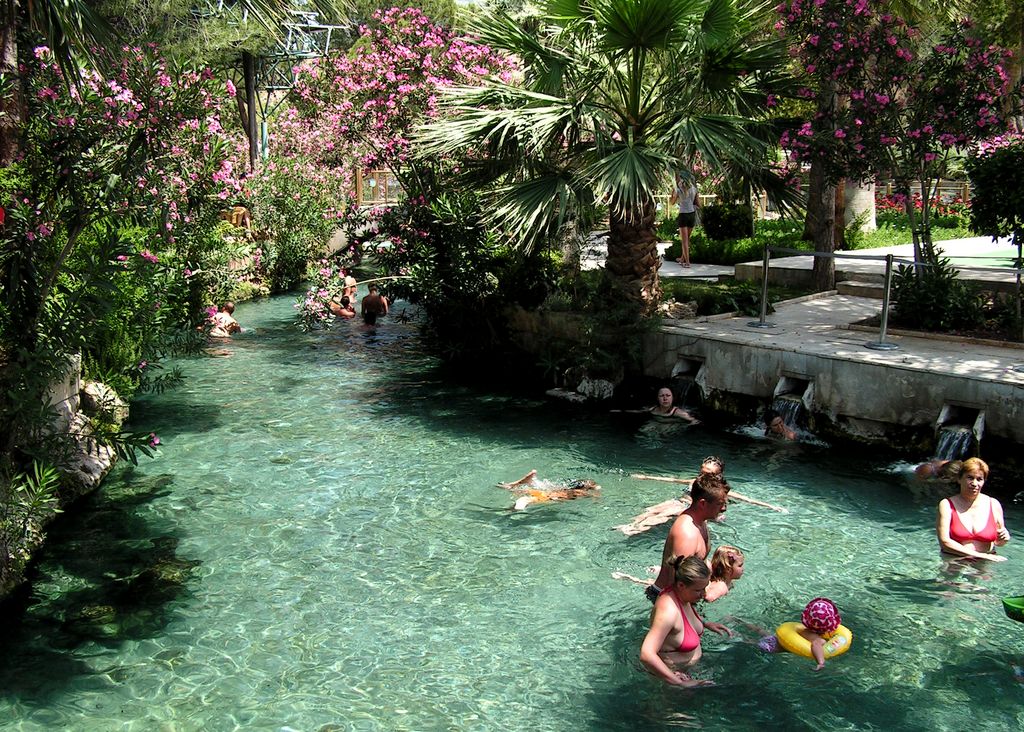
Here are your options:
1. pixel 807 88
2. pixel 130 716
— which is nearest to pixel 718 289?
pixel 807 88

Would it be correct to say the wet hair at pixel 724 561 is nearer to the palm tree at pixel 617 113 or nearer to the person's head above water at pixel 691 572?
the person's head above water at pixel 691 572

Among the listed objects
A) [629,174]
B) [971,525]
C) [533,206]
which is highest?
[629,174]

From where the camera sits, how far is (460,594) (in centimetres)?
789

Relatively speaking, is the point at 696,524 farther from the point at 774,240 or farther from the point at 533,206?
the point at 774,240

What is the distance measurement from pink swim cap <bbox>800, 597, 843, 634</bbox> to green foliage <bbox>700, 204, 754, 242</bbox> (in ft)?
50.0

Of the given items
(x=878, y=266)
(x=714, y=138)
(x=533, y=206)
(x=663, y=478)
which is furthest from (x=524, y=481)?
(x=878, y=266)

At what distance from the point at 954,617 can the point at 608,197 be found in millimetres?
6703

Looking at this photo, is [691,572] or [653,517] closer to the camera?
[691,572]

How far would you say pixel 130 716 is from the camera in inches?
246

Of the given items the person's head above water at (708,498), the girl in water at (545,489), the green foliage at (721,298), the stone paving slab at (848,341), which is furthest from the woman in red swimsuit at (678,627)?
the green foliage at (721,298)

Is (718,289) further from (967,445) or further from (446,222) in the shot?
(967,445)

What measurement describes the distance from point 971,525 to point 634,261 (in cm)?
653

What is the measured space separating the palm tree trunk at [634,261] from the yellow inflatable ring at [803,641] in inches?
279

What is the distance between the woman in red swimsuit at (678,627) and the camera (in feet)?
19.6
